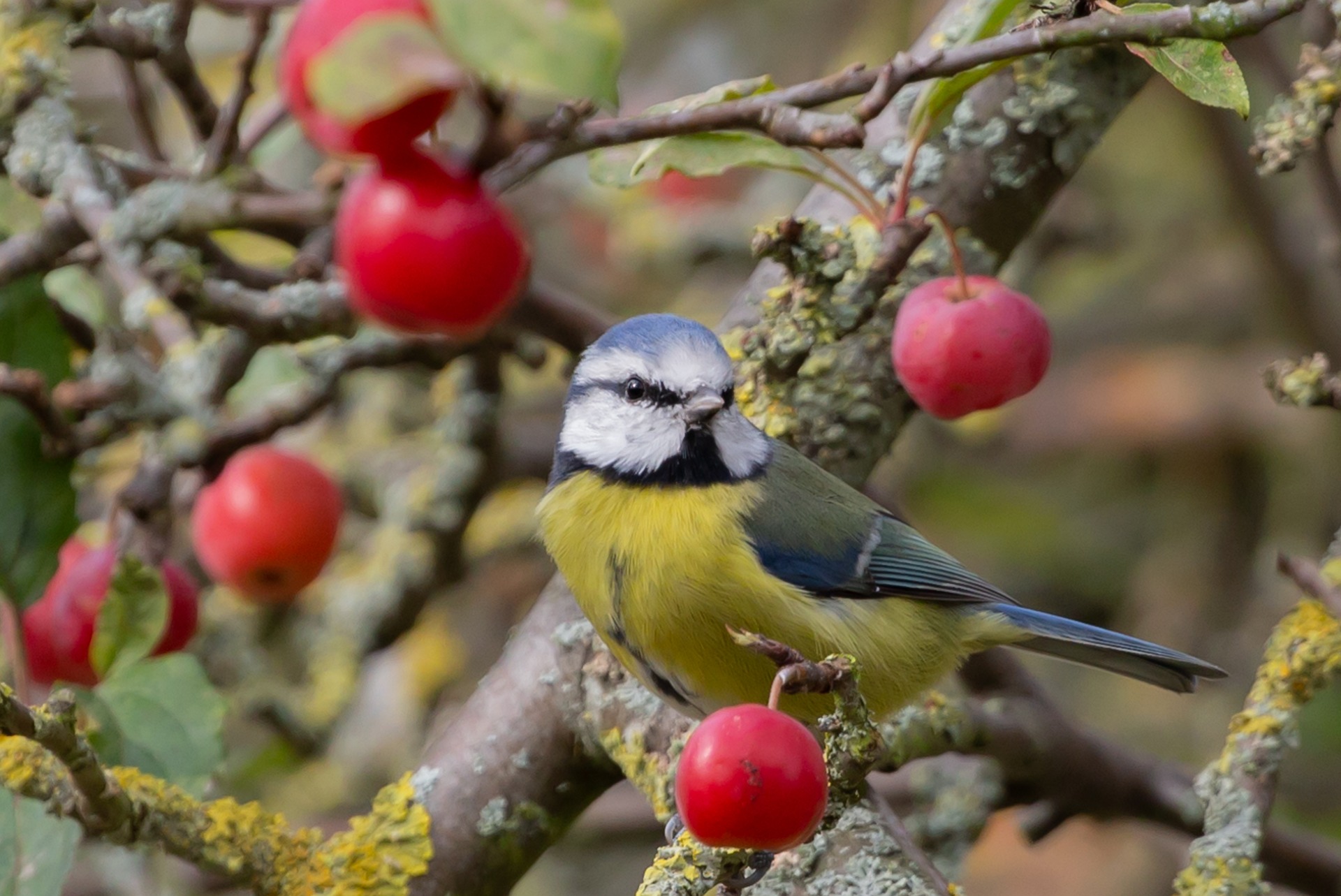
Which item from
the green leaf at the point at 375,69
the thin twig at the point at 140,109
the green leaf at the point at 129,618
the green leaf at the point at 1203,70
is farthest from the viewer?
the thin twig at the point at 140,109

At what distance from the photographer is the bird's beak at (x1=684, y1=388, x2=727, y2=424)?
1.83 meters

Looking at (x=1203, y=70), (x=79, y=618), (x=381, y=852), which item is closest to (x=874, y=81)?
(x=1203, y=70)

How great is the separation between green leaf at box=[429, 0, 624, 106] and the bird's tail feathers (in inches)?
55.3

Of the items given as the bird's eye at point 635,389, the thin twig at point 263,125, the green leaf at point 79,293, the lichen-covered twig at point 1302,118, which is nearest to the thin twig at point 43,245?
the thin twig at point 263,125

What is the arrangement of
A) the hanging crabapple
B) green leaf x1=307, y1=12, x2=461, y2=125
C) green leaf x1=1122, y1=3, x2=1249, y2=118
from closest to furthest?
green leaf x1=307, y1=12, x2=461, y2=125 → green leaf x1=1122, y1=3, x2=1249, y2=118 → the hanging crabapple

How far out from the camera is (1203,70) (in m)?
1.31

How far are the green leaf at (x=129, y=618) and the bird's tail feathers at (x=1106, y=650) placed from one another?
4.11 ft

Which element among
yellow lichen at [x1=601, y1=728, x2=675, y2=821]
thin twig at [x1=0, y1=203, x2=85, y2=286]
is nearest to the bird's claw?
yellow lichen at [x1=601, y1=728, x2=675, y2=821]

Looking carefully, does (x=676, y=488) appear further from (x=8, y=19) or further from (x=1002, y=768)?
(x=8, y=19)

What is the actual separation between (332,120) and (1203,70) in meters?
0.84

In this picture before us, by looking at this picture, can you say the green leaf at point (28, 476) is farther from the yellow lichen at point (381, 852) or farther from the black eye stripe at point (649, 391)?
the black eye stripe at point (649, 391)

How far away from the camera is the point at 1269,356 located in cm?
339

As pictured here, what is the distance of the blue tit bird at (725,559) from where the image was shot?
1.77m

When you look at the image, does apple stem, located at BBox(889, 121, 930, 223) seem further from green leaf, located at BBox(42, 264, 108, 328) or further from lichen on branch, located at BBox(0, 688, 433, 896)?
green leaf, located at BBox(42, 264, 108, 328)
